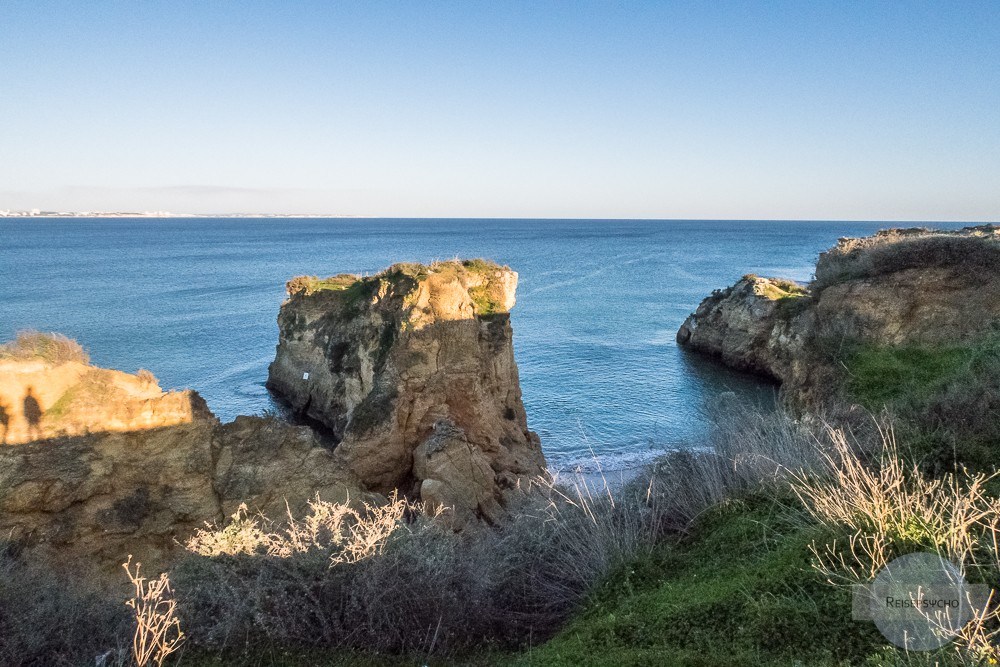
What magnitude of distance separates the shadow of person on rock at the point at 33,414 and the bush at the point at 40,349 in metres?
0.66

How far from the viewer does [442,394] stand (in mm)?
16828

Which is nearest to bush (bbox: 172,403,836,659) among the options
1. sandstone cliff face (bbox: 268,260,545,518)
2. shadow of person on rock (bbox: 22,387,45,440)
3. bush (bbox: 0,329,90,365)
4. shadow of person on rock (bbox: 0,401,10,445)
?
shadow of person on rock (bbox: 22,387,45,440)

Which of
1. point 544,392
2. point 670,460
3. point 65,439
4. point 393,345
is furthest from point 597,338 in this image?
point 65,439

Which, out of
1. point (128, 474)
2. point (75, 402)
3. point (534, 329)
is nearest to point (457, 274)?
point (128, 474)

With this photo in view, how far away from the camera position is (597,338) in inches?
1721

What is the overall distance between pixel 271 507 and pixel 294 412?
18.5 meters

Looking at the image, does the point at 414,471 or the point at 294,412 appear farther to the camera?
the point at 294,412

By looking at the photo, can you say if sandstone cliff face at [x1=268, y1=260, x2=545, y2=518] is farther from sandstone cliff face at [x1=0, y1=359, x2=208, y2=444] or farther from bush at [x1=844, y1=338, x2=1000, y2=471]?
bush at [x1=844, y1=338, x2=1000, y2=471]

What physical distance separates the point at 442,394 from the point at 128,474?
799 centimetres

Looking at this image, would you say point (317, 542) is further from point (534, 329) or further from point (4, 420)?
point (534, 329)

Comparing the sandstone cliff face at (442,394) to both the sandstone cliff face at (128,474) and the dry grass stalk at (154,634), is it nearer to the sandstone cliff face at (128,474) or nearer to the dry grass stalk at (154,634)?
the sandstone cliff face at (128,474)

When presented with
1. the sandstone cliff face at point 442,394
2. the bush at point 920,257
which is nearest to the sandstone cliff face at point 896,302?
the bush at point 920,257

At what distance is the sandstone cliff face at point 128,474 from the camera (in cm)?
981

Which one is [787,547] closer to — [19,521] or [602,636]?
[602,636]
